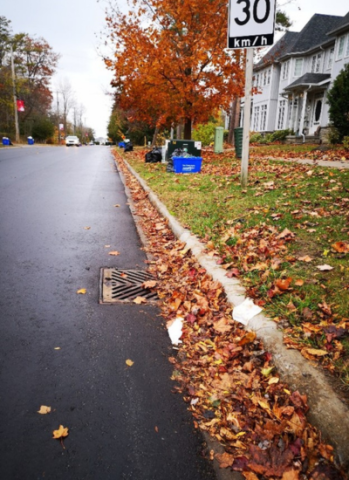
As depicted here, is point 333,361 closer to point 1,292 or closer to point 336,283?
point 336,283

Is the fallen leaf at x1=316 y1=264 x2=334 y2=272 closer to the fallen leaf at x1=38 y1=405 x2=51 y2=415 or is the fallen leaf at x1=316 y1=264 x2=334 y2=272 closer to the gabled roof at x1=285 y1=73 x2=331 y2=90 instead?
the fallen leaf at x1=38 y1=405 x2=51 y2=415

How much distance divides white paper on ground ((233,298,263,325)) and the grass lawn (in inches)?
2.9

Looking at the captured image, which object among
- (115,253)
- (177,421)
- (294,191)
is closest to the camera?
(177,421)

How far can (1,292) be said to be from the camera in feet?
10.8

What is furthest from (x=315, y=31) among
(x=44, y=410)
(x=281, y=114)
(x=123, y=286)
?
(x=44, y=410)

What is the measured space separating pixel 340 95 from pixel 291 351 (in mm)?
18119

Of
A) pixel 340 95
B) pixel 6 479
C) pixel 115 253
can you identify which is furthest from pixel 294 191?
pixel 340 95

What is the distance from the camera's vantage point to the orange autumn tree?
40.5 ft

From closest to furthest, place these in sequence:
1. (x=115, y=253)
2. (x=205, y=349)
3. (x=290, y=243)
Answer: (x=205, y=349) → (x=290, y=243) → (x=115, y=253)

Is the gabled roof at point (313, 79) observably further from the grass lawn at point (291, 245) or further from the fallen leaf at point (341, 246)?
the fallen leaf at point (341, 246)

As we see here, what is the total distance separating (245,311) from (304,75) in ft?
93.7

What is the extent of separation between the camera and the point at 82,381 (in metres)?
2.21

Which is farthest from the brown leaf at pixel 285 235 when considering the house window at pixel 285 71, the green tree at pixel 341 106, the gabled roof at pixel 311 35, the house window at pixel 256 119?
the house window at pixel 256 119

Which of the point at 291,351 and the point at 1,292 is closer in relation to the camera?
the point at 291,351
